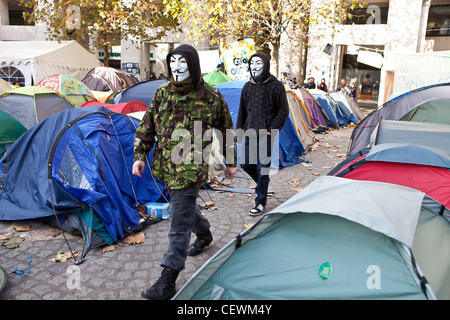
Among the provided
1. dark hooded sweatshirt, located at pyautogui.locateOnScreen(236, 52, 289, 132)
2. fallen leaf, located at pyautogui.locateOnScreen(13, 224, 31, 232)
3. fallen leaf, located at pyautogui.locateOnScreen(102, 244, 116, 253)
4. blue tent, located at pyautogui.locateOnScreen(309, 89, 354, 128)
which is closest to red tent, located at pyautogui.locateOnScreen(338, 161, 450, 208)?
dark hooded sweatshirt, located at pyautogui.locateOnScreen(236, 52, 289, 132)

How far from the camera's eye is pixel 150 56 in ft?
91.9

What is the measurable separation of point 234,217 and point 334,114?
385 inches

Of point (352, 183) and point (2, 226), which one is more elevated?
point (352, 183)

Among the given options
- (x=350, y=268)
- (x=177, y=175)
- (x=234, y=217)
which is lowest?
(x=234, y=217)

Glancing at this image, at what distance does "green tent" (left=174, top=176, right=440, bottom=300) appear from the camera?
6.65ft

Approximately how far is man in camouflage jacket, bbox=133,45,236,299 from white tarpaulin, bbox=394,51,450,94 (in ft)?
36.2

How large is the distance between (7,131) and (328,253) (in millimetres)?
5889

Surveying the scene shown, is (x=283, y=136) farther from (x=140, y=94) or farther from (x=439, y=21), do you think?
(x=439, y=21)

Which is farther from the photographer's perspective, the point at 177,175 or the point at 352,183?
the point at 177,175

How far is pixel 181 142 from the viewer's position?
2789mm

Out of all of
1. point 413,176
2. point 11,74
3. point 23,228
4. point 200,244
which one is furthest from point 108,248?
point 11,74

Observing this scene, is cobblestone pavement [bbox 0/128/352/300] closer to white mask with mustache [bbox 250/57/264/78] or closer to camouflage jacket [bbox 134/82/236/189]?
camouflage jacket [bbox 134/82/236/189]
